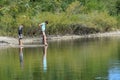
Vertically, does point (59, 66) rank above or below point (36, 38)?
below

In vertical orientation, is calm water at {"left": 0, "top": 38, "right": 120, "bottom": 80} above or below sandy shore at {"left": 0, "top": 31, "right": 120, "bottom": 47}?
below

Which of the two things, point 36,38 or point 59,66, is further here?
point 36,38

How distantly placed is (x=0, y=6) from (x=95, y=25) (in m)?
11.4

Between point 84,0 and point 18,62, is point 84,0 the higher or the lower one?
the higher one

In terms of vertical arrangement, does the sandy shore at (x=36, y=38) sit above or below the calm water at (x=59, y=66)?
above

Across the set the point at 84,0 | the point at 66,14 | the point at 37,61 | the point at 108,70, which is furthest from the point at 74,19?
the point at 108,70

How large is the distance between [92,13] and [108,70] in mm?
39873

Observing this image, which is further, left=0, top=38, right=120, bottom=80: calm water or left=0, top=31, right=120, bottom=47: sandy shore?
left=0, top=31, right=120, bottom=47: sandy shore

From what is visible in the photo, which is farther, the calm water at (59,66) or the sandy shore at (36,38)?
the sandy shore at (36,38)

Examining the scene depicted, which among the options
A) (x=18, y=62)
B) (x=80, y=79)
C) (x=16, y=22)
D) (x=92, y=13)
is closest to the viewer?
(x=80, y=79)

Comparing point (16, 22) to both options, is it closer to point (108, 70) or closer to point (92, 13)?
point (92, 13)

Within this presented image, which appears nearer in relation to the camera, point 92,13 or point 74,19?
point 74,19

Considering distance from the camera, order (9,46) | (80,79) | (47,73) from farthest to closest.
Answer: (9,46)
(47,73)
(80,79)

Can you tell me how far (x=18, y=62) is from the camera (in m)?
25.6
